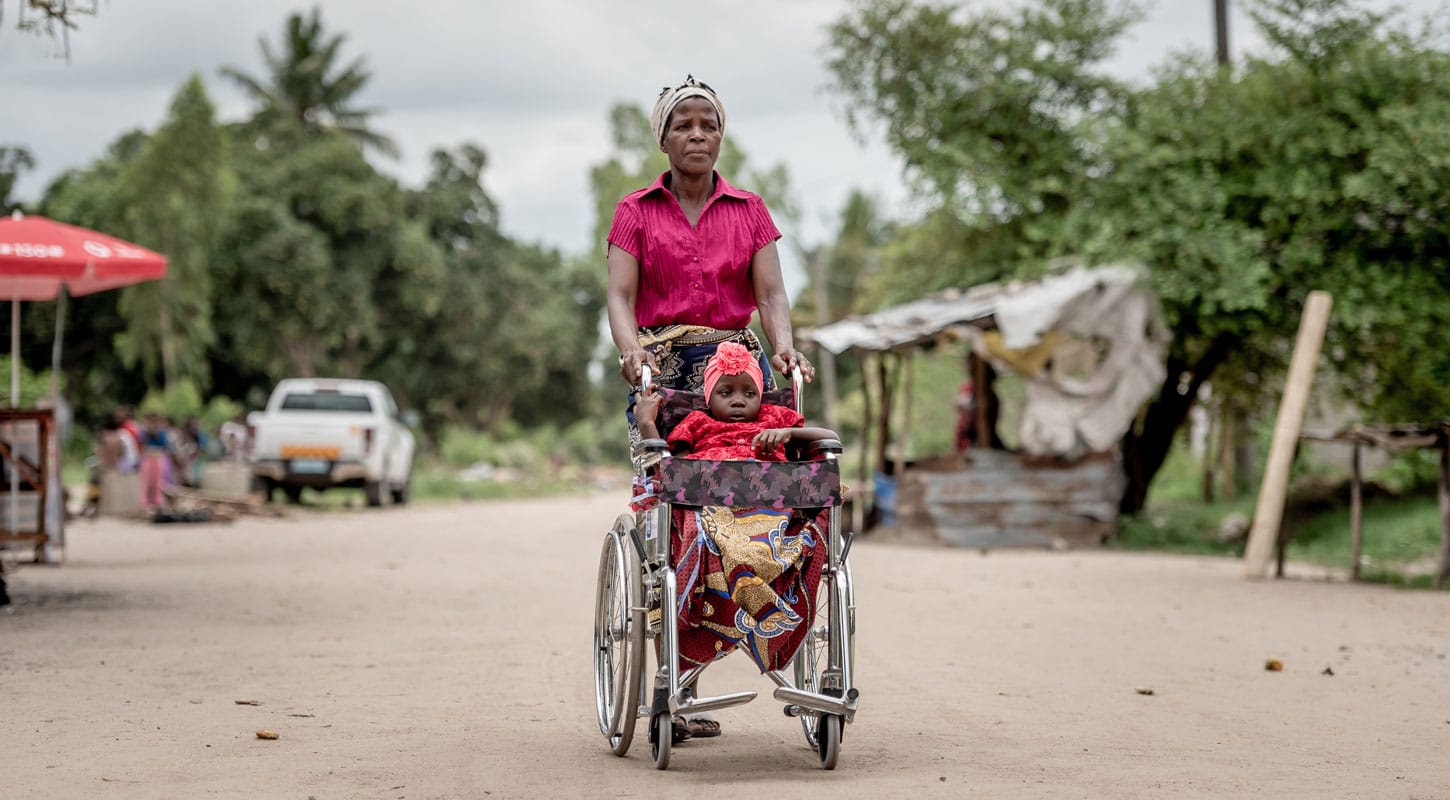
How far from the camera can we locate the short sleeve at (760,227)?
590cm

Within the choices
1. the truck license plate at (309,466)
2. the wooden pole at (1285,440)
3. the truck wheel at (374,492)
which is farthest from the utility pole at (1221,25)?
the truck license plate at (309,466)

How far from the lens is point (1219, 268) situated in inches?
665

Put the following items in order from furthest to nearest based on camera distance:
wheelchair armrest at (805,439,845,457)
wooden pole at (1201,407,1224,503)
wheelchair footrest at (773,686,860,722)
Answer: wooden pole at (1201,407,1224,503)
wheelchair armrest at (805,439,845,457)
wheelchair footrest at (773,686,860,722)

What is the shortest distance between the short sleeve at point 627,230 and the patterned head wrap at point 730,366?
24.4 inches

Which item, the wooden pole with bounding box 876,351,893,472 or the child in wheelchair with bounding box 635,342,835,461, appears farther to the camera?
the wooden pole with bounding box 876,351,893,472

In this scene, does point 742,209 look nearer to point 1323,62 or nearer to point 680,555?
Answer: point 680,555

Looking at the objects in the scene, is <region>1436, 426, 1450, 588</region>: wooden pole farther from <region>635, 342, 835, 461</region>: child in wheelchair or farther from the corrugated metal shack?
<region>635, 342, 835, 461</region>: child in wheelchair

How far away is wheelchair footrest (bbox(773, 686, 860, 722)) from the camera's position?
4973mm

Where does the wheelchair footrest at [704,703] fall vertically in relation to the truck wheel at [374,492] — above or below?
above

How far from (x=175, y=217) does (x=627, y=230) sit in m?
35.7

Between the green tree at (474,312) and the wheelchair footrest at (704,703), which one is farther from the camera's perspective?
the green tree at (474,312)

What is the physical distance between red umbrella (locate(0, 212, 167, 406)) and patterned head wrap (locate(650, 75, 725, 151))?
7854 mm

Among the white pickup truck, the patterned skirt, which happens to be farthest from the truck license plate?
the patterned skirt

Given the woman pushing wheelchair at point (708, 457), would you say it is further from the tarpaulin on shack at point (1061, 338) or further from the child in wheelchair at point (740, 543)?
the tarpaulin on shack at point (1061, 338)
